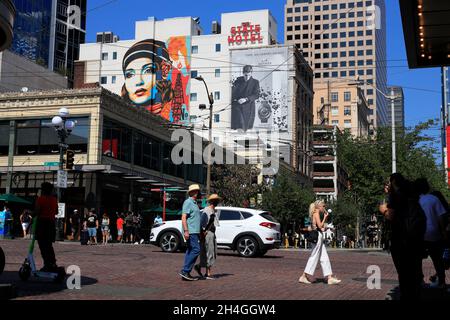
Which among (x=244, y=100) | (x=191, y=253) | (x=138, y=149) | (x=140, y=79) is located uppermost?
(x=140, y=79)

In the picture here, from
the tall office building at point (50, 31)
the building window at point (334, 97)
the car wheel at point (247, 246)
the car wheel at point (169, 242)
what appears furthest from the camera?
the building window at point (334, 97)

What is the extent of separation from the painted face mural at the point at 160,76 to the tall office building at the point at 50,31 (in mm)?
10323

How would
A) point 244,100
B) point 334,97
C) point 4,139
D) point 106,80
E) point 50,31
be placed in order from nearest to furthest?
1. point 4,139
2. point 244,100
3. point 50,31
4. point 106,80
5. point 334,97

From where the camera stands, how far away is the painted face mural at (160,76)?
93250mm

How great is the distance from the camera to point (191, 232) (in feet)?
36.4

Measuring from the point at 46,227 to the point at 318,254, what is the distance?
511 centimetres

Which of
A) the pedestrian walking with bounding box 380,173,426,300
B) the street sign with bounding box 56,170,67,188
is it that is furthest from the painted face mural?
the pedestrian walking with bounding box 380,173,426,300

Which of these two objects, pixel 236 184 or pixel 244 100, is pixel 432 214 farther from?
pixel 244 100

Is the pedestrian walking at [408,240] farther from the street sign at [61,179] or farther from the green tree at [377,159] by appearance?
the green tree at [377,159]

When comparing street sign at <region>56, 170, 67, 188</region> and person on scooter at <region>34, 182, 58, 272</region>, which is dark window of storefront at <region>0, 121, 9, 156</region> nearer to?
street sign at <region>56, 170, 67, 188</region>

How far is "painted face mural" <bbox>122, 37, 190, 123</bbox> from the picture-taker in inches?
3671

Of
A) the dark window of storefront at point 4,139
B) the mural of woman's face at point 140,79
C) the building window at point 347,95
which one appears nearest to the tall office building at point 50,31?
the mural of woman's face at point 140,79

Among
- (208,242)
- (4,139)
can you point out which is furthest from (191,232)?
(4,139)
